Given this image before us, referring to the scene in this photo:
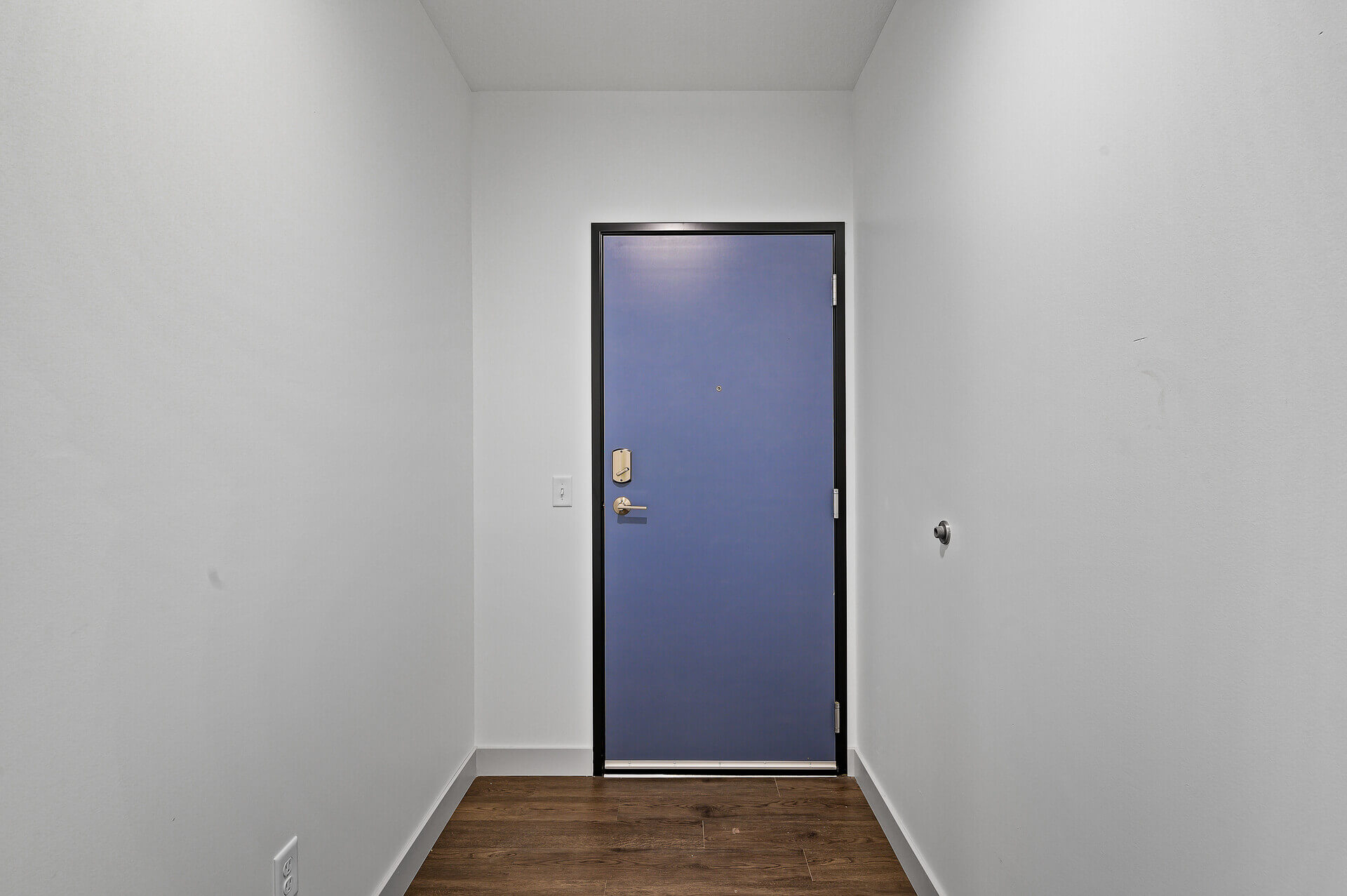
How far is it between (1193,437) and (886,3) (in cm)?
175

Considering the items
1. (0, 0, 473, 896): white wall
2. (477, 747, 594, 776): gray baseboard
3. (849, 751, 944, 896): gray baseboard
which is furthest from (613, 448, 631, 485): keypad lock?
(849, 751, 944, 896): gray baseboard

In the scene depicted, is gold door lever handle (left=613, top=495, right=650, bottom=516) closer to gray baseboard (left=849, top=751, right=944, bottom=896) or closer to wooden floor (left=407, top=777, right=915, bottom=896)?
wooden floor (left=407, top=777, right=915, bottom=896)

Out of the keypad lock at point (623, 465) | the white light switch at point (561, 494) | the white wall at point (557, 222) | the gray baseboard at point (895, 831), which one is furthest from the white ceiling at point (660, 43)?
the gray baseboard at point (895, 831)

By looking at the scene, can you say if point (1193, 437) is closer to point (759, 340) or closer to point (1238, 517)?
point (1238, 517)

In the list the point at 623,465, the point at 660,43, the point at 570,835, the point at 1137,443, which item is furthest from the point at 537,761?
the point at 660,43

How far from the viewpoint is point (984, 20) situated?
4.66 feet

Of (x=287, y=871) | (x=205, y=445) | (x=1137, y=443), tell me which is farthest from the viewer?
(x=287, y=871)

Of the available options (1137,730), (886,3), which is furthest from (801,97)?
(1137,730)

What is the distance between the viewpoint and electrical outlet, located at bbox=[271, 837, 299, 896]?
1.28 meters

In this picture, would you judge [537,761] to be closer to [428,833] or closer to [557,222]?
[428,833]

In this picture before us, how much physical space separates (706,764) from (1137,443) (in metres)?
2.04

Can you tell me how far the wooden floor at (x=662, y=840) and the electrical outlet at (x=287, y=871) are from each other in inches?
24.7

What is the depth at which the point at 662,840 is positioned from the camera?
210 cm

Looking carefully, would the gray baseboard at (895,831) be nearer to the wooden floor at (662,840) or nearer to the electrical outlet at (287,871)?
the wooden floor at (662,840)
